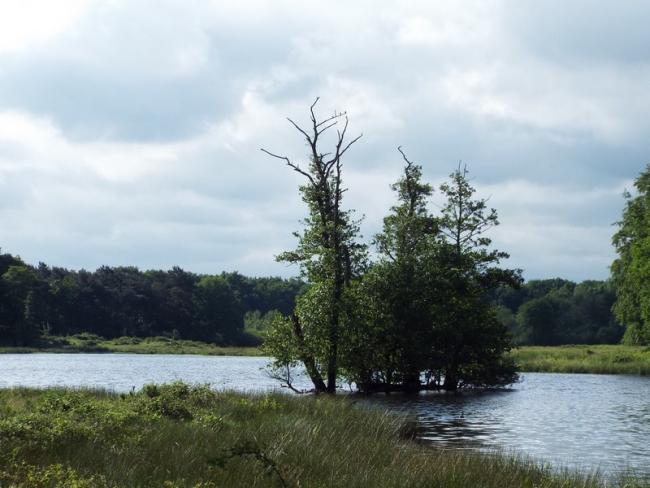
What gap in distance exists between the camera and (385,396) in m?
44.5

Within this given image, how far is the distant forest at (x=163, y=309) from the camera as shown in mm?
128625

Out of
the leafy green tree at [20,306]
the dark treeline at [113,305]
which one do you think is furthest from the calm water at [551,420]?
the dark treeline at [113,305]

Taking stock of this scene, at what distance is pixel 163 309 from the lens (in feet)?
487

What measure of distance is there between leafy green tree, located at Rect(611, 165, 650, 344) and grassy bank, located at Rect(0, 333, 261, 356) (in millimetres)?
50260

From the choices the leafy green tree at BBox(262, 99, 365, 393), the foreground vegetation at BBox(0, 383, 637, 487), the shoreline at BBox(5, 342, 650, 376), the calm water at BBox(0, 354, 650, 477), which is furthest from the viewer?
the shoreline at BBox(5, 342, 650, 376)

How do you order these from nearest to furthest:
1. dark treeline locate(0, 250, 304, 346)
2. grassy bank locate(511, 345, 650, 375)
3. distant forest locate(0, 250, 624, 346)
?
grassy bank locate(511, 345, 650, 375)
dark treeline locate(0, 250, 304, 346)
distant forest locate(0, 250, 624, 346)

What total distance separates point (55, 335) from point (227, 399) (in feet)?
398

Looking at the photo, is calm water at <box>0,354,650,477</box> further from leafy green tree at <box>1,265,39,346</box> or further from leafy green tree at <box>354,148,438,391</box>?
leafy green tree at <box>1,265,39,346</box>

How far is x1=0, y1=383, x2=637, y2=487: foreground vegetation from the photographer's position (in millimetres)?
11039

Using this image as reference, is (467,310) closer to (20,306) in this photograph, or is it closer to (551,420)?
(551,420)

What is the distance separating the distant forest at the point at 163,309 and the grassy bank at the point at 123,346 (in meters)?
4.00

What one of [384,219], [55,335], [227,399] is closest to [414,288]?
[384,219]

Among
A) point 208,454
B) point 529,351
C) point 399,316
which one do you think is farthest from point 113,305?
point 208,454

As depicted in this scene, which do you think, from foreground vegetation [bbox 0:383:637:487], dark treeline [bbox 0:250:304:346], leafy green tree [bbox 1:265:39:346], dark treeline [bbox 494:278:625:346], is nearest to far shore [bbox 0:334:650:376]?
leafy green tree [bbox 1:265:39:346]
